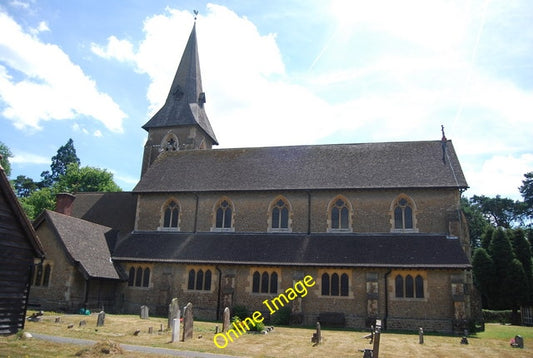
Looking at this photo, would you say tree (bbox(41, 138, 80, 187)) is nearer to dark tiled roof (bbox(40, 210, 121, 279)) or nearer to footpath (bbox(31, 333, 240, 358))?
dark tiled roof (bbox(40, 210, 121, 279))

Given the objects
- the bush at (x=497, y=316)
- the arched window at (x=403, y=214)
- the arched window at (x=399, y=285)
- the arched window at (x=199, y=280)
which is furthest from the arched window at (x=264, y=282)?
the bush at (x=497, y=316)

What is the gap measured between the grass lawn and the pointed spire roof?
23.9 m

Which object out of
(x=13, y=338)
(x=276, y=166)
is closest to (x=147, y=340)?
(x=13, y=338)

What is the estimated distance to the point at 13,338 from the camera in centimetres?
1443

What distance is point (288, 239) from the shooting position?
89.4 feet

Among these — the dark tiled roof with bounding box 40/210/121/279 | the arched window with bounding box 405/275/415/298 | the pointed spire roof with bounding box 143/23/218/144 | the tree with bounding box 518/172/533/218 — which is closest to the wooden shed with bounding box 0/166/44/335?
the dark tiled roof with bounding box 40/210/121/279

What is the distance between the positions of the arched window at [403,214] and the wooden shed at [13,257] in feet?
65.5

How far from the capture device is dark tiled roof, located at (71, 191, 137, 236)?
106ft

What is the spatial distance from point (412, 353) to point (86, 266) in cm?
1870

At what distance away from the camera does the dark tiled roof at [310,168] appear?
27500mm

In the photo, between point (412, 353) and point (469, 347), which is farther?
point (469, 347)

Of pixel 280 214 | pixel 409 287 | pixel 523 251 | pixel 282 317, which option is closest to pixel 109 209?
pixel 280 214

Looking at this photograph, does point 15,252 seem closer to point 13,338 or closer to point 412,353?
point 13,338

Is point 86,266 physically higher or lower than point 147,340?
higher
